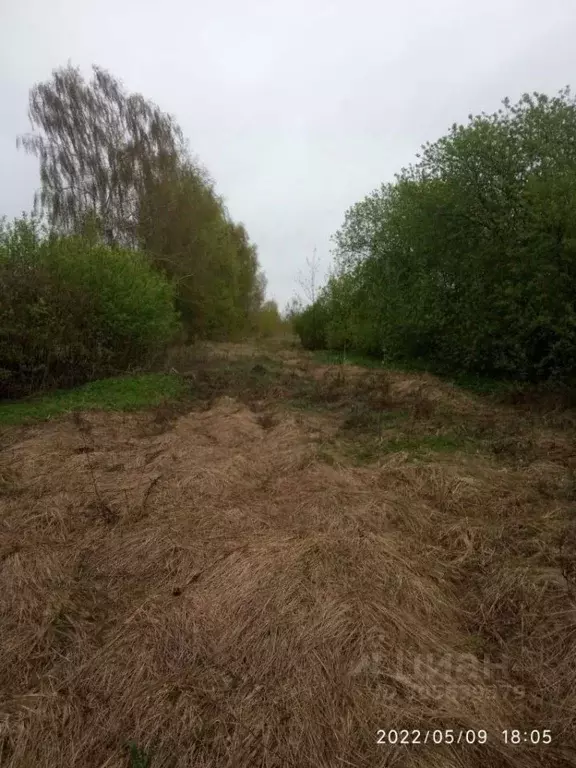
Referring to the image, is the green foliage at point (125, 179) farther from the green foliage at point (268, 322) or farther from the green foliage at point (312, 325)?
the green foliage at point (268, 322)

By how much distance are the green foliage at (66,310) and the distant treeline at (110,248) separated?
27mm

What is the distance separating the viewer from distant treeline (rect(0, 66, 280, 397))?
1322cm

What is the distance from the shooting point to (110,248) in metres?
17.3

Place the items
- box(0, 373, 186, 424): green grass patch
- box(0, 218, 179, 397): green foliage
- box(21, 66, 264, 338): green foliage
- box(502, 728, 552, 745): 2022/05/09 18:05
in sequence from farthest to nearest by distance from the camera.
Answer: box(21, 66, 264, 338): green foliage → box(0, 218, 179, 397): green foliage → box(0, 373, 186, 424): green grass patch → box(502, 728, 552, 745): 2022/05/09 18:05

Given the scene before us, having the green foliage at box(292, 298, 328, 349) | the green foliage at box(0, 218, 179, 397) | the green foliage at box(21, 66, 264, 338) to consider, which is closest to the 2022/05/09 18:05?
the green foliage at box(0, 218, 179, 397)

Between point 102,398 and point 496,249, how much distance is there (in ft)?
29.5

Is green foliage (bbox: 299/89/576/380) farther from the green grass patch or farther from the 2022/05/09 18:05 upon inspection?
the 2022/05/09 18:05

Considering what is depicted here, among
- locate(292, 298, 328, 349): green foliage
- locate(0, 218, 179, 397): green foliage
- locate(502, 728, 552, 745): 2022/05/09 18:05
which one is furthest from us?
locate(292, 298, 328, 349): green foliage

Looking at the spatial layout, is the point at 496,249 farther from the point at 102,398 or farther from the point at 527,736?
the point at 527,736

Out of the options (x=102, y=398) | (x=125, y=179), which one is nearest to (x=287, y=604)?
(x=102, y=398)

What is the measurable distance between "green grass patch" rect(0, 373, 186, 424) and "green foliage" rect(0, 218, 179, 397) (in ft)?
2.21

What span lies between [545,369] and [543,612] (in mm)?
9995

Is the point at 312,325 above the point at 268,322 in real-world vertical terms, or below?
below

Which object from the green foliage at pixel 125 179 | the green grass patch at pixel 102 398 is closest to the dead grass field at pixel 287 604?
the green grass patch at pixel 102 398
